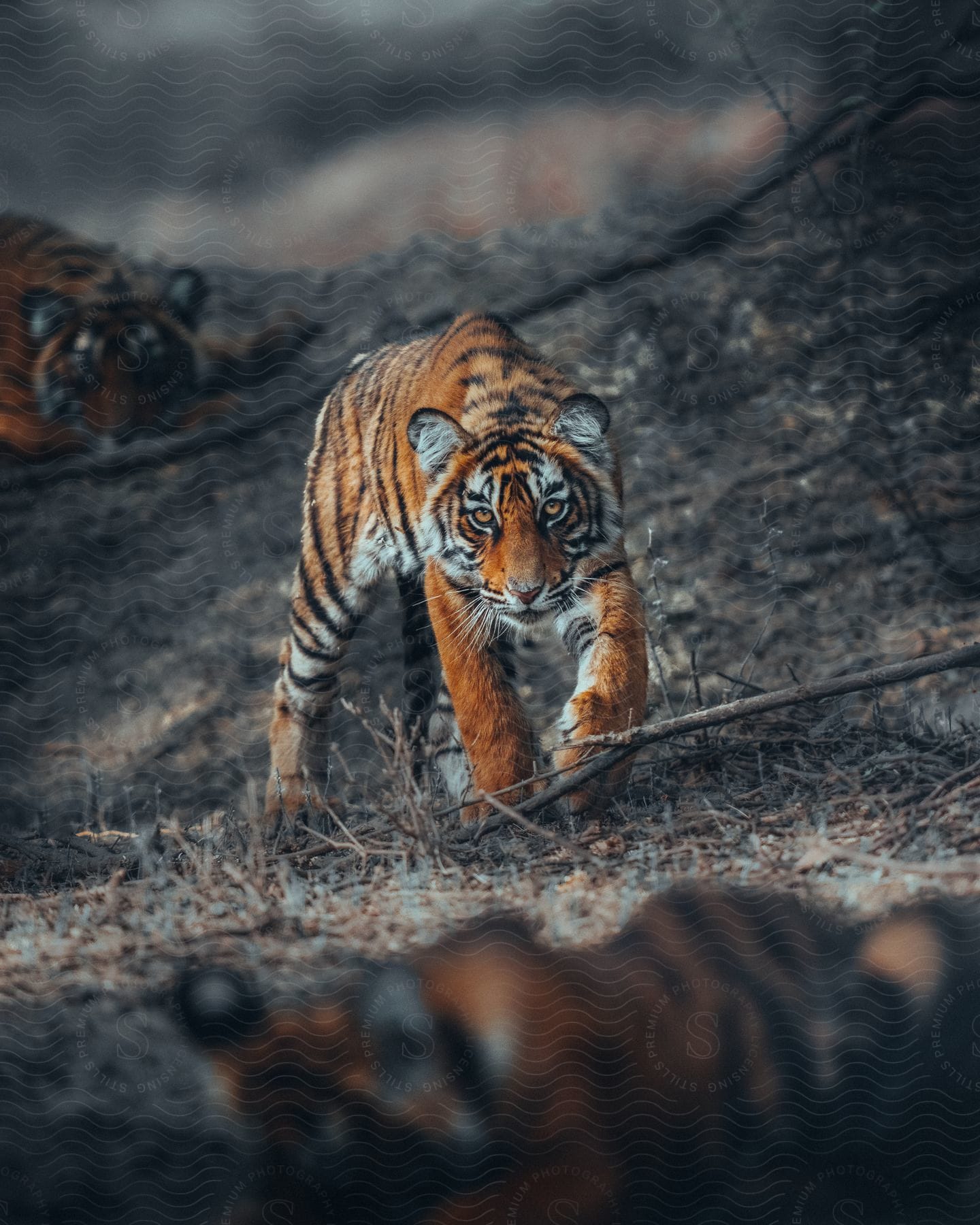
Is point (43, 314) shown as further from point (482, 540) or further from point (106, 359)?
point (482, 540)

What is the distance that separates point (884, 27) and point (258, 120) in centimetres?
144

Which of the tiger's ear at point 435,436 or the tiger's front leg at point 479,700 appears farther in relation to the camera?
the tiger's ear at point 435,436

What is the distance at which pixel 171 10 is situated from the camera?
2.38 m

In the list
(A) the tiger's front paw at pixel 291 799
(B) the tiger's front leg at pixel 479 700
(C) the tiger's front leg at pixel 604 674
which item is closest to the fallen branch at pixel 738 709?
(C) the tiger's front leg at pixel 604 674

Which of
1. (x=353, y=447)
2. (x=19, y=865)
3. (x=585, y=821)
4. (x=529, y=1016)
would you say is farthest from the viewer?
(x=353, y=447)

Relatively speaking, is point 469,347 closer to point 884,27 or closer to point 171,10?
point 171,10

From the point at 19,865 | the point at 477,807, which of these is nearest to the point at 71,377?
the point at 19,865

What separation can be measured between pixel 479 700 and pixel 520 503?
Answer: 1.28ft

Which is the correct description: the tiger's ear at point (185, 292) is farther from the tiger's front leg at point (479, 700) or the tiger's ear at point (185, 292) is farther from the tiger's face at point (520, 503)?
the tiger's front leg at point (479, 700)

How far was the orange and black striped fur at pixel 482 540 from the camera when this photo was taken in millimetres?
2004

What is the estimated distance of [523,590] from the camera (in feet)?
6.39

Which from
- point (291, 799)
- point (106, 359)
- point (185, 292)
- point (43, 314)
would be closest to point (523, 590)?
point (291, 799)

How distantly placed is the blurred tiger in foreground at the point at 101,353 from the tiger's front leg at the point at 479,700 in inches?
34.3

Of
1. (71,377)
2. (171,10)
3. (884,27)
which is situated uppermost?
(171,10)
